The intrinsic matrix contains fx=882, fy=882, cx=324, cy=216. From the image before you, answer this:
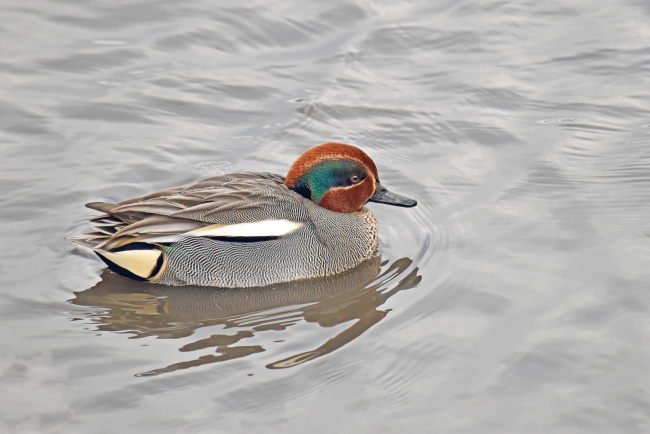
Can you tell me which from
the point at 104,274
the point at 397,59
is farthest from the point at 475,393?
the point at 397,59

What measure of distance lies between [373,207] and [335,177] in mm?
1134

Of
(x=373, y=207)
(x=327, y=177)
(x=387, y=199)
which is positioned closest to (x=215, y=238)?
(x=327, y=177)

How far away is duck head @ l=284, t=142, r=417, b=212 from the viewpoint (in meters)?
7.00

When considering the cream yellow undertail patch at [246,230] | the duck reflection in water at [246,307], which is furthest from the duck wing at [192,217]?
the duck reflection in water at [246,307]

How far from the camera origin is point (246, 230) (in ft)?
21.8

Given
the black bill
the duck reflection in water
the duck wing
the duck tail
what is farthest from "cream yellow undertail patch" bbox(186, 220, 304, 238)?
the black bill

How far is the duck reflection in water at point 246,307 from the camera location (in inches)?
236

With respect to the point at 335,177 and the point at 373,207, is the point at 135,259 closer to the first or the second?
the point at 335,177

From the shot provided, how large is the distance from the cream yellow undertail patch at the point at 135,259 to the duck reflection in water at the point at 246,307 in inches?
6.9

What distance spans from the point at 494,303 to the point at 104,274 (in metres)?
2.99

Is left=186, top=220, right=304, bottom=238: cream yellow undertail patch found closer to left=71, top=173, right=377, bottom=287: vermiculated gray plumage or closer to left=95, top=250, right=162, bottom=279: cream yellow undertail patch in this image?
left=71, top=173, right=377, bottom=287: vermiculated gray plumage

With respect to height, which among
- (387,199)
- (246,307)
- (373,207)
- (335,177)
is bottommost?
(246,307)

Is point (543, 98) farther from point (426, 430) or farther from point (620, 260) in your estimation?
point (426, 430)

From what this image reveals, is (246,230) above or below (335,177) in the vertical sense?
below
